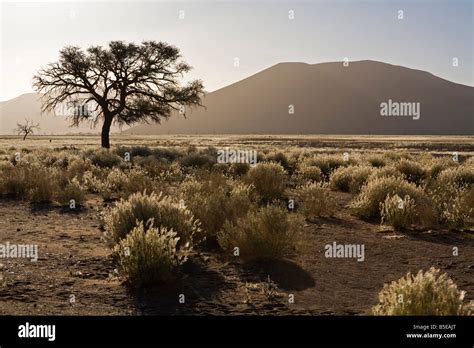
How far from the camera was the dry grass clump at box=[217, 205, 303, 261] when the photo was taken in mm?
8188

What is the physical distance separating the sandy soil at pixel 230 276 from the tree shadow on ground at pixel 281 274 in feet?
0.05

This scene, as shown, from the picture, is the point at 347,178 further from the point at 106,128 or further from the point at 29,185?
the point at 106,128

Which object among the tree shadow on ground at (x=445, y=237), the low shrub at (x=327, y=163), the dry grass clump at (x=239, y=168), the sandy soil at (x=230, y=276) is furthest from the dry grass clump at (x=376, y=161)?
the sandy soil at (x=230, y=276)

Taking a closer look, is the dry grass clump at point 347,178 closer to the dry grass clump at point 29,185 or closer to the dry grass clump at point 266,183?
the dry grass clump at point 266,183

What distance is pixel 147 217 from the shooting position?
28.8 ft

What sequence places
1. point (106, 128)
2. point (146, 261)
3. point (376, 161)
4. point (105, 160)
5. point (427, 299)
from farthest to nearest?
point (106, 128) < point (376, 161) < point (105, 160) < point (146, 261) < point (427, 299)

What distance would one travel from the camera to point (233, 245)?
8.62 meters

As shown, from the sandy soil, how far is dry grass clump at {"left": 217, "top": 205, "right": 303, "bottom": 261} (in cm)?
22

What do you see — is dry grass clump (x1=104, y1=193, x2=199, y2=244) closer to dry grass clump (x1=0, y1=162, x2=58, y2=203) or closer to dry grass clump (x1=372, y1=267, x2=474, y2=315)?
dry grass clump (x1=372, y1=267, x2=474, y2=315)

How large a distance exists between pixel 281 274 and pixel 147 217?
270 cm

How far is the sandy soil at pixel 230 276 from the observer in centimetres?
596
